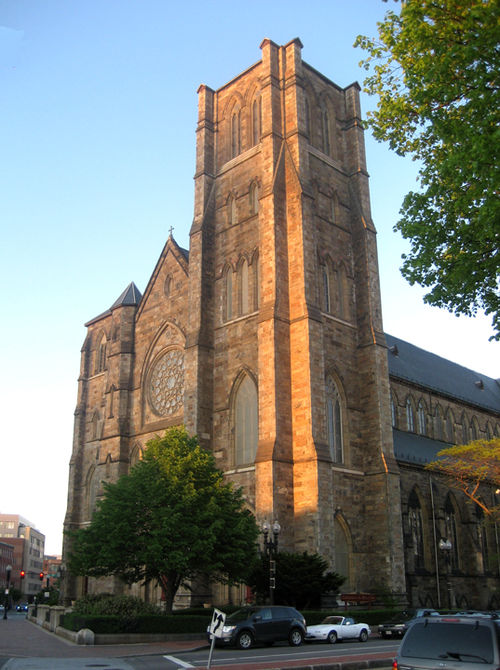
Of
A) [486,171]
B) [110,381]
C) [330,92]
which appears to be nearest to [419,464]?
[110,381]

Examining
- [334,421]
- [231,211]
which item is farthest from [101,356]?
[334,421]

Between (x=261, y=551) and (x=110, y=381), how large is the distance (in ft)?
61.9

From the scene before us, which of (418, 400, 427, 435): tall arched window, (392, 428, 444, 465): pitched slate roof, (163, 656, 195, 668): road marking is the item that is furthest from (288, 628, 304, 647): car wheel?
(418, 400, 427, 435): tall arched window

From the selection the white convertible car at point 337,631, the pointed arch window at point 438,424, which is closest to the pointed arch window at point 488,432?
the pointed arch window at point 438,424

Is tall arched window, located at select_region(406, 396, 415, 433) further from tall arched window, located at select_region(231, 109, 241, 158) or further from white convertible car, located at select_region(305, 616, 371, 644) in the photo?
white convertible car, located at select_region(305, 616, 371, 644)

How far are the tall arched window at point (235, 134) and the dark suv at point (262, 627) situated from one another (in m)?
28.6

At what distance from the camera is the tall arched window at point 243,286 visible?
117 feet

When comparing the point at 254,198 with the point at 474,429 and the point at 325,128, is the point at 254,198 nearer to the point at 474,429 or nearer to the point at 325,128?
the point at 325,128

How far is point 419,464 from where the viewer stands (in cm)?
3778

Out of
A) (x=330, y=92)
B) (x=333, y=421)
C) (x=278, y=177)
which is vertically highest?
(x=330, y=92)

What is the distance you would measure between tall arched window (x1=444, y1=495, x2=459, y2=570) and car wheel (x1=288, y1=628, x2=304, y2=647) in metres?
20.8

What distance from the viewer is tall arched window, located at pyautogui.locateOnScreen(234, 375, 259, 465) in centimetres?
3247

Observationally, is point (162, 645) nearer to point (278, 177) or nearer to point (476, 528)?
point (278, 177)

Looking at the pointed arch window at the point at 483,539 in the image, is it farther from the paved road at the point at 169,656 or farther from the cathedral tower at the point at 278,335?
the paved road at the point at 169,656
